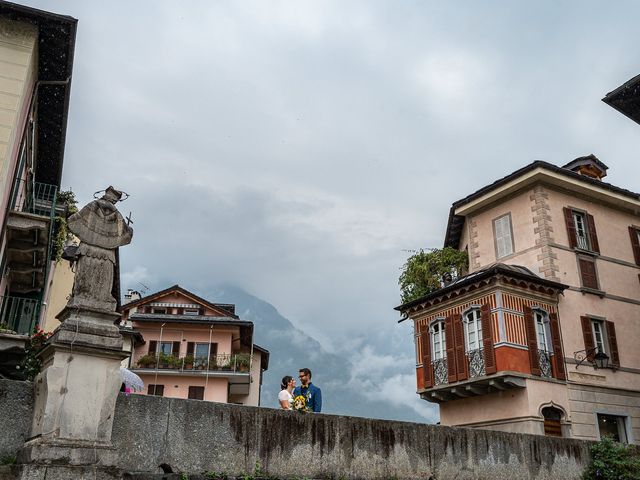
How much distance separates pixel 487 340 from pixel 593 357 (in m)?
4.14

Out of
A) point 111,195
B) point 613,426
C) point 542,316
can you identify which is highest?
point 542,316

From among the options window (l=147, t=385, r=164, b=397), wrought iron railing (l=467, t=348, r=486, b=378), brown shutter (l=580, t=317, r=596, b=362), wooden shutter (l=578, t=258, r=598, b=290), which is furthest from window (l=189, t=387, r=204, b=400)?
wooden shutter (l=578, t=258, r=598, b=290)

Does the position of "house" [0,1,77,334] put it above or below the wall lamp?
above

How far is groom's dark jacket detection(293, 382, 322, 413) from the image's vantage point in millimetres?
10117

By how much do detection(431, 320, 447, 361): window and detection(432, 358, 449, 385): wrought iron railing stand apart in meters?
0.20

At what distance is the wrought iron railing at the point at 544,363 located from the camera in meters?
20.6

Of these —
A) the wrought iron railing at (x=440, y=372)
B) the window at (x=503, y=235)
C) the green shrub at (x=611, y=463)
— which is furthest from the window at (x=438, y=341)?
the green shrub at (x=611, y=463)

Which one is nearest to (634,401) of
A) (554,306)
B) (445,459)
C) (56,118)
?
(554,306)

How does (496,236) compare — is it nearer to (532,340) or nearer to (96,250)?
(532,340)

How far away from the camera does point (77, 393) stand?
6.61m

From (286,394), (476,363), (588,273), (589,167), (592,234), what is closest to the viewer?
(286,394)

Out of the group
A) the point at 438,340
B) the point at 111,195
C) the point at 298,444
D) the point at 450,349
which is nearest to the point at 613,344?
the point at 450,349

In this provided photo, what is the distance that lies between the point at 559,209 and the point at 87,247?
20634 millimetres

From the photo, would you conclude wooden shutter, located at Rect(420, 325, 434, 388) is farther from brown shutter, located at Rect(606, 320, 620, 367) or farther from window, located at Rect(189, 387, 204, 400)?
window, located at Rect(189, 387, 204, 400)
